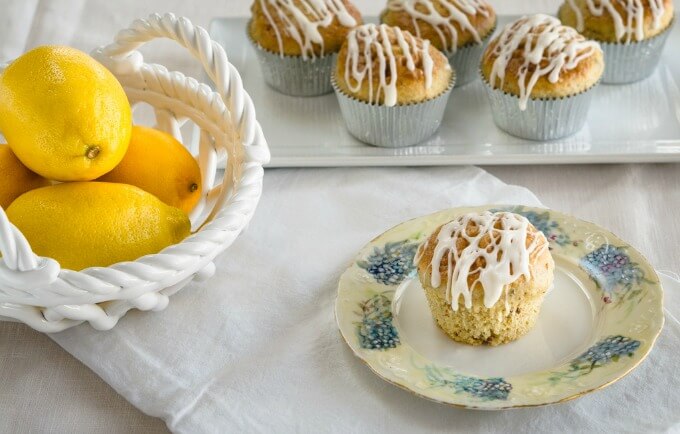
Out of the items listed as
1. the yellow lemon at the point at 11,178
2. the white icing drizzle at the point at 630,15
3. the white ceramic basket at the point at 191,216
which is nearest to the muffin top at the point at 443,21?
the white icing drizzle at the point at 630,15

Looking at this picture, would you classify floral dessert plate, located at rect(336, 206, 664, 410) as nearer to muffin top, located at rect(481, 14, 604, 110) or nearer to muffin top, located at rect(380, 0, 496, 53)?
muffin top, located at rect(481, 14, 604, 110)

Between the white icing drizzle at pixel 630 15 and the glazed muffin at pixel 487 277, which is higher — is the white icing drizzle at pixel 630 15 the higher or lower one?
the higher one

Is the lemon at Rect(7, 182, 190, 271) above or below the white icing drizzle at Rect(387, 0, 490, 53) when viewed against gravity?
above

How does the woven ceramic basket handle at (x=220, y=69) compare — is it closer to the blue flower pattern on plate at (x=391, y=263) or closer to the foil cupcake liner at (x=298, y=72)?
the blue flower pattern on plate at (x=391, y=263)

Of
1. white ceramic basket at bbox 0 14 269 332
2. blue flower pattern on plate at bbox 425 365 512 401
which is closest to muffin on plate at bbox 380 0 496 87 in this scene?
white ceramic basket at bbox 0 14 269 332

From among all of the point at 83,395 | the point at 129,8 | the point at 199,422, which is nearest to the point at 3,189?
the point at 83,395

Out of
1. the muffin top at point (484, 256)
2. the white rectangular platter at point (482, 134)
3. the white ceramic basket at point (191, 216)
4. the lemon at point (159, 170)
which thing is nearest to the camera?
Answer: the white ceramic basket at point (191, 216)

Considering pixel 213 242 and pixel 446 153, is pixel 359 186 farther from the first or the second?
pixel 213 242
